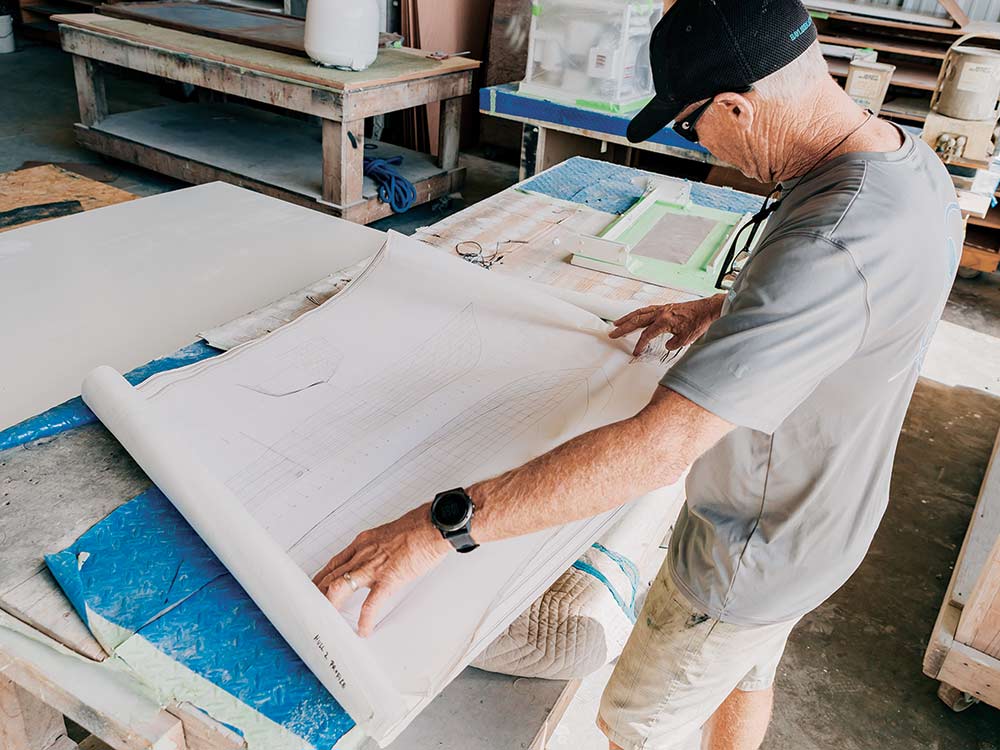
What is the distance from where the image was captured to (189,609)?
3.14 feet

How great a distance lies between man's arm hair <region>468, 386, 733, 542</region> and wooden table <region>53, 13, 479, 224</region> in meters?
3.07

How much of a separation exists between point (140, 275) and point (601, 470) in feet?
4.04

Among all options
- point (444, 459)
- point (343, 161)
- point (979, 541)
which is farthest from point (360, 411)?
point (343, 161)

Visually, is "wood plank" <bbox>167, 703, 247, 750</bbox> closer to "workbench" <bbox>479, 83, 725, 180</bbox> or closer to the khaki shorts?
the khaki shorts

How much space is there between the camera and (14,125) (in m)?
5.55

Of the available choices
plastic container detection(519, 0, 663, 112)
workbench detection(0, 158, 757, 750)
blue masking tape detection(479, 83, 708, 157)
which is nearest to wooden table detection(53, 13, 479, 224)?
blue masking tape detection(479, 83, 708, 157)

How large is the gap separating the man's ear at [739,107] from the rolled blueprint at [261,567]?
0.79 m

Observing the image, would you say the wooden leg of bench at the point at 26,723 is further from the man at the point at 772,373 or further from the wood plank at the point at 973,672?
the wood plank at the point at 973,672

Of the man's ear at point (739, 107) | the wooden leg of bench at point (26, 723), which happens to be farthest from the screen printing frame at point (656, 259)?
the wooden leg of bench at point (26, 723)

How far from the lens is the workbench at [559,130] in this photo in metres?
3.29

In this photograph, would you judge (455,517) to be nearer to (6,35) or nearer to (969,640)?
(969,640)

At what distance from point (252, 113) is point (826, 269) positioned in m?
5.33

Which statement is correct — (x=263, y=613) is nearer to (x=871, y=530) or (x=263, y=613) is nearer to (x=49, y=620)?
(x=49, y=620)

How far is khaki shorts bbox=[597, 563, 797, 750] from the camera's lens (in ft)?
4.25
